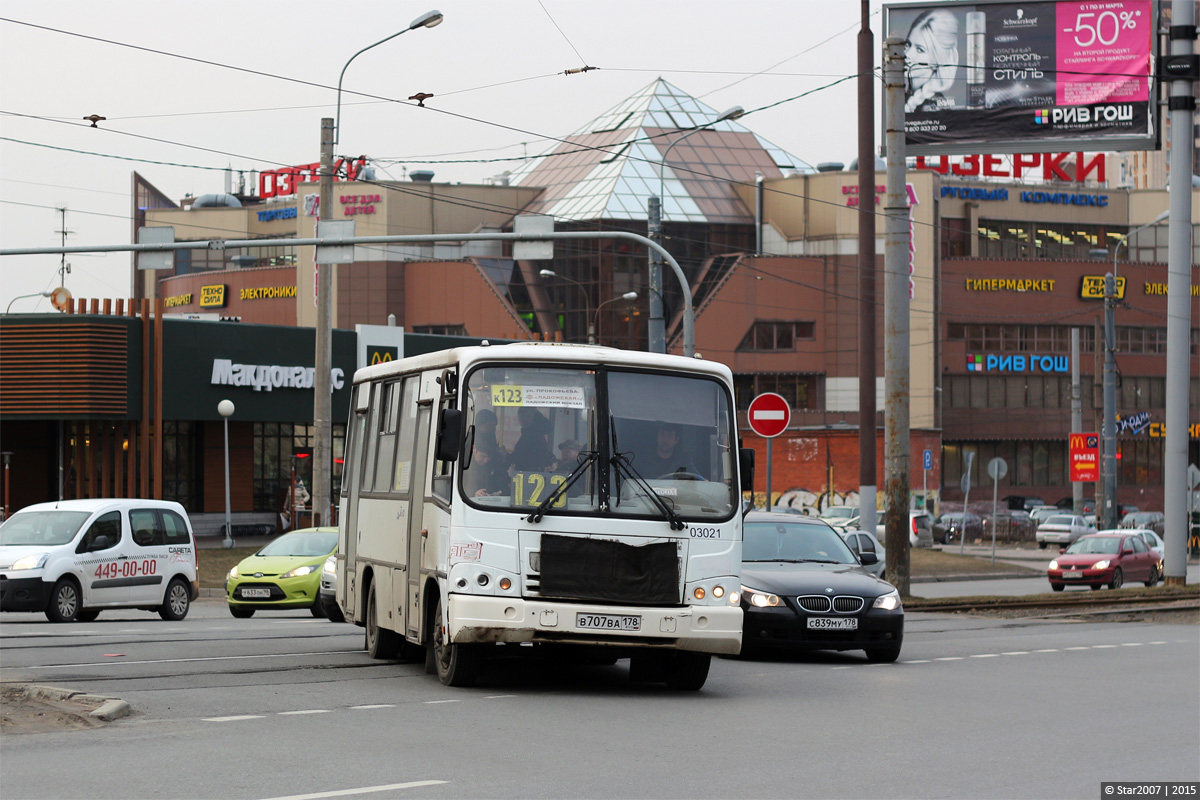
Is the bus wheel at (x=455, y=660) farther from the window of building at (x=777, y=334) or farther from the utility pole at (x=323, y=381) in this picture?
the window of building at (x=777, y=334)

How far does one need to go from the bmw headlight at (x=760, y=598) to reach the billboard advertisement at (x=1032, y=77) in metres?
25.3

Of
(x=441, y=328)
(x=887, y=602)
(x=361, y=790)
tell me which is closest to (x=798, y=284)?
(x=441, y=328)

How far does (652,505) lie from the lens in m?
12.1

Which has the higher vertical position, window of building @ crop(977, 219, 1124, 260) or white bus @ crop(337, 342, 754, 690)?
window of building @ crop(977, 219, 1124, 260)

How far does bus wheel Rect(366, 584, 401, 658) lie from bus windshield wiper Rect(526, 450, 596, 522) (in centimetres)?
319

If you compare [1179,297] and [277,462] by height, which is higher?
[1179,297]

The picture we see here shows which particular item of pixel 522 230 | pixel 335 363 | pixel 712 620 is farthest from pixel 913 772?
pixel 335 363

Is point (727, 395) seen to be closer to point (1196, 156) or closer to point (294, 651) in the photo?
point (294, 651)

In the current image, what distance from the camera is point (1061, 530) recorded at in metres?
60.1

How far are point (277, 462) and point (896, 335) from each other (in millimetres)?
29119

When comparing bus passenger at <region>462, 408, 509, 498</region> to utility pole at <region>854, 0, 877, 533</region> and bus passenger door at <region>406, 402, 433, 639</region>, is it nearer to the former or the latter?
bus passenger door at <region>406, 402, 433, 639</region>

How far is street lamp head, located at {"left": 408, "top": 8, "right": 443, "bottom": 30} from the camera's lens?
28312mm

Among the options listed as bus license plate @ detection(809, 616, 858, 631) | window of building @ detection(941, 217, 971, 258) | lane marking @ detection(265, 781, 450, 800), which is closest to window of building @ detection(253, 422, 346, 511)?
bus license plate @ detection(809, 616, 858, 631)

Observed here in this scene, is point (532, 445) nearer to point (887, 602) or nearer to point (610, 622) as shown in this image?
point (610, 622)
